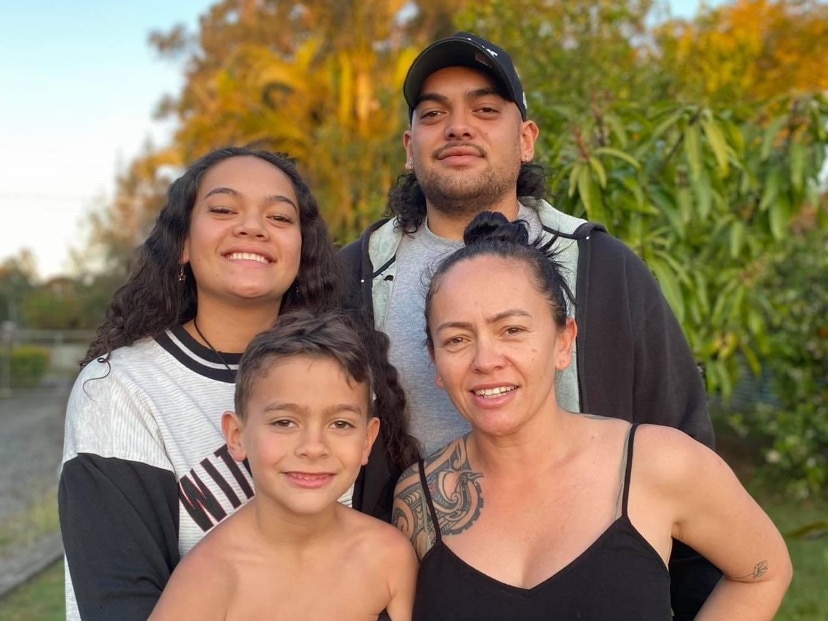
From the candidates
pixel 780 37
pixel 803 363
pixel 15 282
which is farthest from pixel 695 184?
pixel 15 282

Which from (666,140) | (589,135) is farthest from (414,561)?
(666,140)

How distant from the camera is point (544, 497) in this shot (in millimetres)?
2193

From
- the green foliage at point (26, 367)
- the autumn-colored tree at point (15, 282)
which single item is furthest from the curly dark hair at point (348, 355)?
the autumn-colored tree at point (15, 282)

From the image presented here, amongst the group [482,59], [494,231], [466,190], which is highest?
[482,59]

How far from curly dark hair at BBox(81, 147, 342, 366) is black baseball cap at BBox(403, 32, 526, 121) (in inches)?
22.1

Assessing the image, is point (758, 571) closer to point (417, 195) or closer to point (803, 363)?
point (417, 195)

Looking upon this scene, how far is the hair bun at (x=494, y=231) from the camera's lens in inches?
93.9

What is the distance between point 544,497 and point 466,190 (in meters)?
1.09

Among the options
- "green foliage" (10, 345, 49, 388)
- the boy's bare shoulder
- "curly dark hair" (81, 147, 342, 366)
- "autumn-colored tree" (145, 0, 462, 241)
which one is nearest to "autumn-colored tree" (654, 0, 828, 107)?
"autumn-colored tree" (145, 0, 462, 241)

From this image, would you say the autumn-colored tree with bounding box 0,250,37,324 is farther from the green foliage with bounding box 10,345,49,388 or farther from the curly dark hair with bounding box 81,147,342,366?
the curly dark hair with bounding box 81,147,342,366

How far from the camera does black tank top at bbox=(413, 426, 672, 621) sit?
6.56 ft

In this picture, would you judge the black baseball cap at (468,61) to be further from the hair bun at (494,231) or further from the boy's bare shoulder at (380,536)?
the boy's bare shoulder at (380,536)

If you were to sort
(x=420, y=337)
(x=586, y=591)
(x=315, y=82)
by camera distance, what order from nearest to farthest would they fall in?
(x=586, y=591) → (x=420, y=337) → (x=315, y=82)

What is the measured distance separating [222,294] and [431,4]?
17480 millimetres
